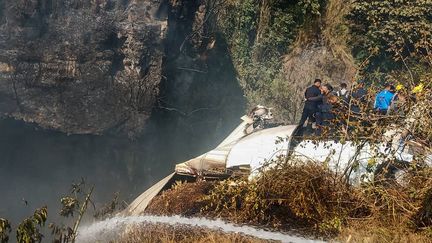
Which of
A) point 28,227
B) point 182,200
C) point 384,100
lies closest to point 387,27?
point 384,100

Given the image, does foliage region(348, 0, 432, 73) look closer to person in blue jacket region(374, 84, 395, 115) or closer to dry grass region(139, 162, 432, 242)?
person in blue jacket region(374, 84, 395, 115)

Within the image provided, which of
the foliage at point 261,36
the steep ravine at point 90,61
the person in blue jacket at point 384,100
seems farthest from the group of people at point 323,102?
A: the foliage at point 261,36

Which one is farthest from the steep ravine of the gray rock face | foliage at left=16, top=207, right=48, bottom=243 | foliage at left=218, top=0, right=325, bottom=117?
foliage at left=16, top=207, right=48, bottom=243

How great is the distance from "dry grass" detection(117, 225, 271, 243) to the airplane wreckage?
0.98 metres

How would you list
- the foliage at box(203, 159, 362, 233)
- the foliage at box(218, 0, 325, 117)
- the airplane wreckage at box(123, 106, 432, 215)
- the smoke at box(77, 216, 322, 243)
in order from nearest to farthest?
the smoke at box(77, 216, 322, 243), the foliage at box(203, 159, 362, 233), the airplane wreckage at box(123, 106, 432, 215), the foliage at box(218, 0, 325, 117)

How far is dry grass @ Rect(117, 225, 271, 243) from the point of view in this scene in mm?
6047

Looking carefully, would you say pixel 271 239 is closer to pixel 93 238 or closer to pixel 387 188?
pixel 387 188

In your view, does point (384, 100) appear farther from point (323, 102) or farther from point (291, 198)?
point (291, 198)

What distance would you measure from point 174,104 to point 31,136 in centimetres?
426

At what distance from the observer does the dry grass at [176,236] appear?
6.05 m

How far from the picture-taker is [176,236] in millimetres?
6438

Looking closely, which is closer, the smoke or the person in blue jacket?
the smoke

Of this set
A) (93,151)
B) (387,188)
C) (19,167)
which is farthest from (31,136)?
(387,188)

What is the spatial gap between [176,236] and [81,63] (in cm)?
677
